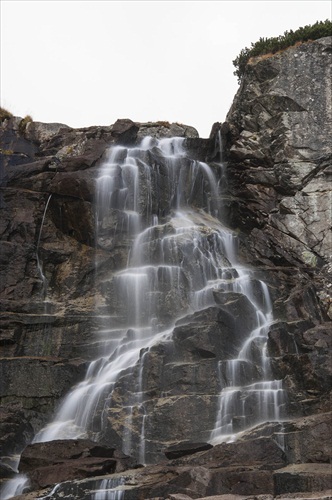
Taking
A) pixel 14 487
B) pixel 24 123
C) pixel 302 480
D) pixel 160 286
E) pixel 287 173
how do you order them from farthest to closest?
pixel 24 123 → pixel 287 173 → pixel 160 286 → pixel 14 487 → pixel 302 480

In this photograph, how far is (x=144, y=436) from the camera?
18.5 metres

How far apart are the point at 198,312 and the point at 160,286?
3572 millimetres

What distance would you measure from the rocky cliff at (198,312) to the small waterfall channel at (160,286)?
32 cm

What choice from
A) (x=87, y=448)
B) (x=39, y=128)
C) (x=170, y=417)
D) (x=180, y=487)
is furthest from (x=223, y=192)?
(x=180, y=487)

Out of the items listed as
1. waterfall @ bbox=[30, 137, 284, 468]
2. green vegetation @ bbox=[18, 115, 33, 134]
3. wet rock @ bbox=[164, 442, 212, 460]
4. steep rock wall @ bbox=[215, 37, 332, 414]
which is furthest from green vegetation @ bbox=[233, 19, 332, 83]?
wet rock @ bbox=[164, 442, 212, 460]

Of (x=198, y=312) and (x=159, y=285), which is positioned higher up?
(x=159, y=285)

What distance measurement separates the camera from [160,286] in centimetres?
2494

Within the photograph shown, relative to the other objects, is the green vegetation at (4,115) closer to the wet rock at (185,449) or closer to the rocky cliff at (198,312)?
the rocky cliff at (198,312)

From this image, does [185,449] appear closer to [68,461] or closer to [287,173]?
[68,461]

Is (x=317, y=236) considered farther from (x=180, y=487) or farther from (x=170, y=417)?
(x=180, y=487)

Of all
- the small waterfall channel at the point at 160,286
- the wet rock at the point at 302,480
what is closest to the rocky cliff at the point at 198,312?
the wet rock at the point at 302,480

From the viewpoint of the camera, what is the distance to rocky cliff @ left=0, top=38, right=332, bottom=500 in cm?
1530

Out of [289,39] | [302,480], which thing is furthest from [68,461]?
[289,39]

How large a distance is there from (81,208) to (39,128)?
10.1 m
